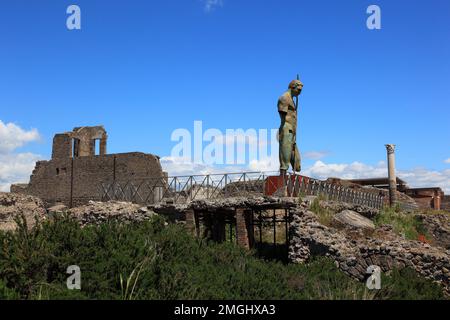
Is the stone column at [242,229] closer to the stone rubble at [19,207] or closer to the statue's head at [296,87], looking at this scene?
the statue's head at [296,87]

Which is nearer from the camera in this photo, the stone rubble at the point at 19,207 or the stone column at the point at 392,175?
the stone rubble at the point at 19,207

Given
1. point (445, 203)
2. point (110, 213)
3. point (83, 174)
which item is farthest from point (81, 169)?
point (445, 203)

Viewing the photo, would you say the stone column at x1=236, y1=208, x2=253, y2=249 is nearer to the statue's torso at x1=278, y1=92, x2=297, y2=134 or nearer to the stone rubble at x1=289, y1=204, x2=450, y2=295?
the stone rubble at x1=289, y1=204, x2=450, y2=295

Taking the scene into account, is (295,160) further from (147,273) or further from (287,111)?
(147,273)

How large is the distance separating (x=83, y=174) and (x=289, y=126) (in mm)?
14662

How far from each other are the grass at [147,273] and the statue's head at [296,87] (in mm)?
6449

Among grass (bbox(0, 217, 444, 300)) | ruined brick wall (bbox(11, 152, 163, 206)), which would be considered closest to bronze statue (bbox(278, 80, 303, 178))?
grass (bbox(0, 217, 444, 300))

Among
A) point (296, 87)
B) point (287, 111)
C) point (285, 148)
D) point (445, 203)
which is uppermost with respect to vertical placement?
point (296, 87)

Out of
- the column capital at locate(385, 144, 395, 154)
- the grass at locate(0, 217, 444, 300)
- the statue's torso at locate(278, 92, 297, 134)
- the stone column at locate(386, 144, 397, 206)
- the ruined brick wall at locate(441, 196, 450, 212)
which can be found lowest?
the grass at locate(0, 217, 444, 300)

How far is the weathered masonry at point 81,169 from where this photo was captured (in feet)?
86.0

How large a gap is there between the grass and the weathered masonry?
45.0 ft

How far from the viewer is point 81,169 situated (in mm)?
27984

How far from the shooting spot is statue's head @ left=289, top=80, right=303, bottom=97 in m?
17.0

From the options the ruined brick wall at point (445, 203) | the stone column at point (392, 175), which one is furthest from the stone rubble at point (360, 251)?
the ruined brick wall at point (445, 203)
